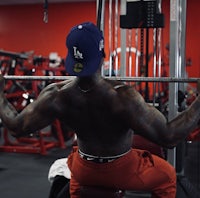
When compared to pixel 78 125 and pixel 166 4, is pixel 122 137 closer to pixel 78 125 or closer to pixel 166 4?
pixel 78 125

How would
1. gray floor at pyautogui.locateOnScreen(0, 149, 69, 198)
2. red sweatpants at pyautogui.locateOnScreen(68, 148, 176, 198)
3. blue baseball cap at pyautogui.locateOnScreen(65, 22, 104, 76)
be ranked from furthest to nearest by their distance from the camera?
1. gray floor at pyautogui.locateOnScreen(0, 149, 69, 198)
2. red sweatpants at pyautogui.locateOnScreen(68, 148, 176, 198)
3. blue baseball cap at pyautogui.locateOnScreen(65, 22, 104, 76)

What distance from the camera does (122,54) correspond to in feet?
8.82

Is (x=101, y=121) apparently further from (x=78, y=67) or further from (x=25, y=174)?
(x=25, y=174)

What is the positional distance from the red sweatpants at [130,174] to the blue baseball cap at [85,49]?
420mm

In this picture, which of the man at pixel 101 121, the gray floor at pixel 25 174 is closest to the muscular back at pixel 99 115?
the man at pixel 101 121

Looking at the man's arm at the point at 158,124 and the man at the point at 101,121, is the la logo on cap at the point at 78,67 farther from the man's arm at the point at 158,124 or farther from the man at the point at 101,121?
A: the man's arm at the point at 158,124

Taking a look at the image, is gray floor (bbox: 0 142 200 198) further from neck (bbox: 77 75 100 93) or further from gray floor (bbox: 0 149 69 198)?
neck (bbox: 77 75 100 93)

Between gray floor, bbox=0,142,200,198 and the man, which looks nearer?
the man

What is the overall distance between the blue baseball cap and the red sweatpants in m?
0.42

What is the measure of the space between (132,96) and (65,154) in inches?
139

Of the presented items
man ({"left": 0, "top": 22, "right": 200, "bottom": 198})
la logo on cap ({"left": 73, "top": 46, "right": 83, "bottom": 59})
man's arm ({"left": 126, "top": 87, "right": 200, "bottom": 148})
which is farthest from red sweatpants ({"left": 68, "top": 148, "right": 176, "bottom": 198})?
la logo on cap ({"left": 73, "top": 46, "right": 83, "bottom": 59})

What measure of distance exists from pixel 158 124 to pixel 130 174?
0.26 metres

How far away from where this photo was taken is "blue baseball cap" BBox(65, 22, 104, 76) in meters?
1.52

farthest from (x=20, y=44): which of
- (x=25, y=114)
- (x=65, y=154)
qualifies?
(x=25, y=114)
